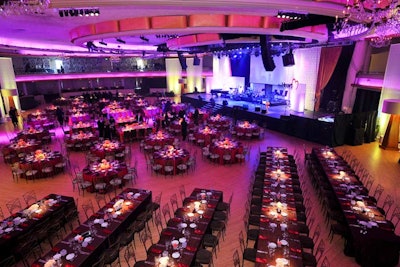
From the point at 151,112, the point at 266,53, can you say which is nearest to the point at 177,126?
the point at 151,112

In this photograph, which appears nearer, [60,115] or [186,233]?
[186,233]

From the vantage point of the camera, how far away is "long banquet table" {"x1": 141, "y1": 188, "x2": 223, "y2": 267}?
574 cm

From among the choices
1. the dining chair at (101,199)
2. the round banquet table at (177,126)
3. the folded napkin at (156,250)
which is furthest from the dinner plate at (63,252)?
the round banquet table at (177,126)

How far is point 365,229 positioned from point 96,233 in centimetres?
669

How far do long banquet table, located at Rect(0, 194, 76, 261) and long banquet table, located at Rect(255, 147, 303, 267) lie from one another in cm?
596

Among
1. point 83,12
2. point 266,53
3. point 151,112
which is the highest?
point 83,12

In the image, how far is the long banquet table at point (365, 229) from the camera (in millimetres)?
6328

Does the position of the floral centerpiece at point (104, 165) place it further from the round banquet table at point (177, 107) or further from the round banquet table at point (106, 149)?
the round banquet table at point (177, 107)

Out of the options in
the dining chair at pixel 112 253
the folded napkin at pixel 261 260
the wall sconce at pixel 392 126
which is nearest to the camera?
the folded napkin at pixel 261 260

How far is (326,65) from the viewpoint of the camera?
18.9 metres

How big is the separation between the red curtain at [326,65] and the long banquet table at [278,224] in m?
11.5

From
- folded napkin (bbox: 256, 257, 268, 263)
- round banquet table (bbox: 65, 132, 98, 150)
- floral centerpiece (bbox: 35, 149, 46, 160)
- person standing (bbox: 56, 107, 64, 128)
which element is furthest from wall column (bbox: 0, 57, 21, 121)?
folded napkin (bbox: 256, 257, 268, 263)

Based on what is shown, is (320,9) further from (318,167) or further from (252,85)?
(252,85)

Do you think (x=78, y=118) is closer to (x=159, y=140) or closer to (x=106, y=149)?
(x=106, y=149)
